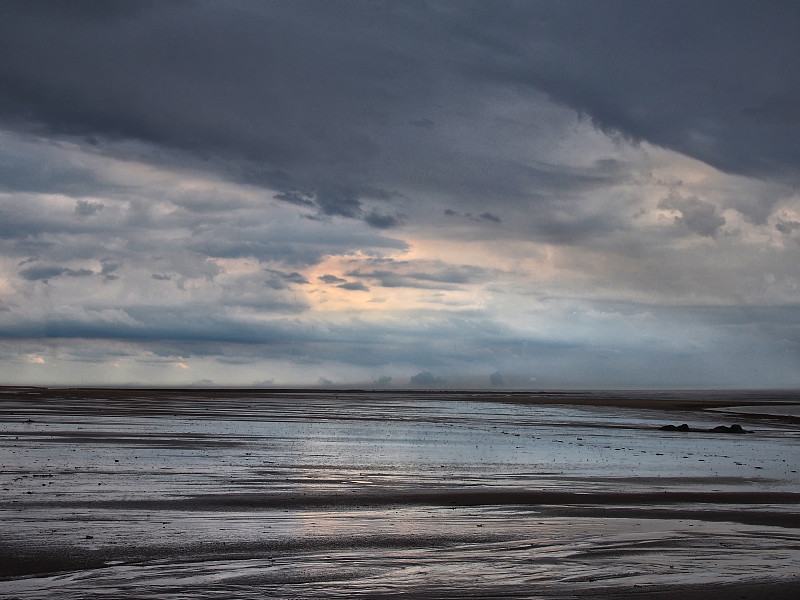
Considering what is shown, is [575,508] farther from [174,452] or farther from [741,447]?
[741,447]

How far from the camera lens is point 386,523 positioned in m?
16.3

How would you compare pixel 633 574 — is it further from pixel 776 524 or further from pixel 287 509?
pixel 287 509

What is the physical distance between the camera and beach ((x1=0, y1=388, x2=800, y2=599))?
11.4m

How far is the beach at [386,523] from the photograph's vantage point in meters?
11.4

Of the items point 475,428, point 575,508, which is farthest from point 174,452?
point 475,428

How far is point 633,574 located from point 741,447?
3181cm

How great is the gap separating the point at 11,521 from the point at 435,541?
8.47 meters

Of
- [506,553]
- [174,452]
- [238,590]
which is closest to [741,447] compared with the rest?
[174,452]

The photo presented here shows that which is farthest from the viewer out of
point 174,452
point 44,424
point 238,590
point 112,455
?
→ point 44,424

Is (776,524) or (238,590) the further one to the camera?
(776,524)

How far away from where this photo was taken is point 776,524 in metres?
17.1

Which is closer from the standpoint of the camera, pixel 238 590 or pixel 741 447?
pixel 238 590

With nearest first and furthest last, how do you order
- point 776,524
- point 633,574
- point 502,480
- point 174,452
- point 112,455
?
point 633,574, point 776,524, point 502,480, point 112,455, point 174,452

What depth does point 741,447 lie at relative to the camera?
1586 inches
